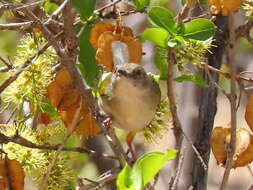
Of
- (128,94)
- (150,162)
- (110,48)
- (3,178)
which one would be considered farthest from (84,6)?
(150,162)

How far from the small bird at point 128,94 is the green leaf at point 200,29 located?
0.10 metres

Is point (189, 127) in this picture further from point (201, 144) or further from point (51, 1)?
point (51, 1)

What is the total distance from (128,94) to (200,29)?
174 millimetres

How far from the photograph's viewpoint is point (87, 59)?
43.9 inches

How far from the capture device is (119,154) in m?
0.96

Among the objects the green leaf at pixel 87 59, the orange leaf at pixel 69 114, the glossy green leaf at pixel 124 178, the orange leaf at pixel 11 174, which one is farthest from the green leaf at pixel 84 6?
the glossy green leaf at pixel 124 178

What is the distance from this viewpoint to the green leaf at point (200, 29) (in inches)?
40.1

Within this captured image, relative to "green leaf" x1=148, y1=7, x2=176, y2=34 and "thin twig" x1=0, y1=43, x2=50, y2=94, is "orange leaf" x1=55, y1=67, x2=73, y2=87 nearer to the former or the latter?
"thin twig" x1=0, y1=43, x2=50, y2=94

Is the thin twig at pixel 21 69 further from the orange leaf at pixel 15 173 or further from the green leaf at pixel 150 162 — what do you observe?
the green leaf at pixel 150 162

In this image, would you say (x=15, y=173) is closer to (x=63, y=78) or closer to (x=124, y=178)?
(x=63, y=78)

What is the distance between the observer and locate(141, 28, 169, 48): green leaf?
1027 mm

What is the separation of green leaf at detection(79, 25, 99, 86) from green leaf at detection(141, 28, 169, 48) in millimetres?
115

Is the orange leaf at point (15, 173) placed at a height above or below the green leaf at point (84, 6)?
below

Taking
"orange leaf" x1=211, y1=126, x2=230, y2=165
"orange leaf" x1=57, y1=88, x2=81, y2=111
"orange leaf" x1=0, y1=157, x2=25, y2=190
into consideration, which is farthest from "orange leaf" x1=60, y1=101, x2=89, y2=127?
"orange leaf" x1=211, y1=126, x2=230, y2=165
